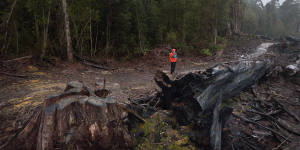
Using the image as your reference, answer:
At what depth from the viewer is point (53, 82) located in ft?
20.7

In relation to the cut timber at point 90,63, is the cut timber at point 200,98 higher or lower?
lower

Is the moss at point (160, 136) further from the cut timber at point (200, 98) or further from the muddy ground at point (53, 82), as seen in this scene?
the muddy ground at point (53, 82)

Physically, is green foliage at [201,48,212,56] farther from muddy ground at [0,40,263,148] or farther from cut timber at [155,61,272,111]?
cut timber at [155,61,272,111]

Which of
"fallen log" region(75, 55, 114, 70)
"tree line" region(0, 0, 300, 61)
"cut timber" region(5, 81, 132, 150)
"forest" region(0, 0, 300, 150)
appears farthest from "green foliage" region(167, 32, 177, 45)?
"cut timber" region(5, 81, 132, 150)

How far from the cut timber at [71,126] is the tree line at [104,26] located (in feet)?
25.2

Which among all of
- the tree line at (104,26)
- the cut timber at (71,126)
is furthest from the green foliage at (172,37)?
the cut timber at (71,126)

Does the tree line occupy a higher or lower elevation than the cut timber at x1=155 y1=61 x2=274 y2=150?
higher

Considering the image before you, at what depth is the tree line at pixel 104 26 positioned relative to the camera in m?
9.17

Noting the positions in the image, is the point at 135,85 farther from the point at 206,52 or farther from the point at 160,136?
the point at 206,52

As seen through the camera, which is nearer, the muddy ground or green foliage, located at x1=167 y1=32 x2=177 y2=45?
the muddy ground

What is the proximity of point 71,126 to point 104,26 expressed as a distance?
10909mm

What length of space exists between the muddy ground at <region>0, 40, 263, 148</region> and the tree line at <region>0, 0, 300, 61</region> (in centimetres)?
123

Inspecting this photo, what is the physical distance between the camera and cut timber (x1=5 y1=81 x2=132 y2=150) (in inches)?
87.6

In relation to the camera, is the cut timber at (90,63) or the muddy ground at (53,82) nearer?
the muddy ground at (53,82)
